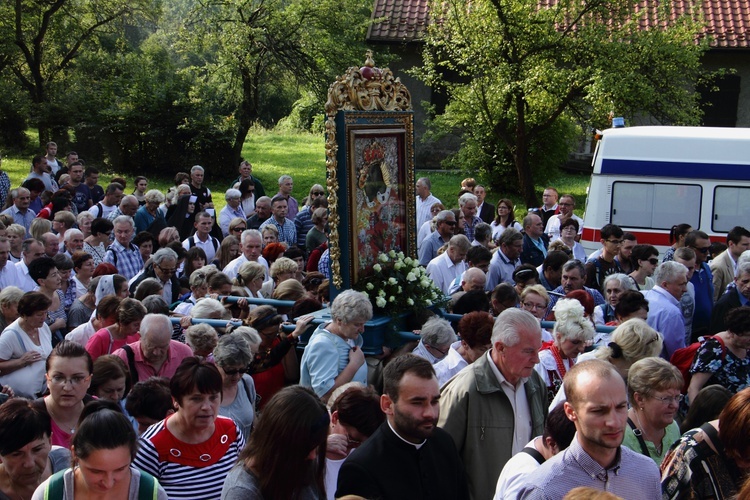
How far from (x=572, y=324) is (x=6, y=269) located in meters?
6.27

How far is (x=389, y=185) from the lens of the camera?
8125mm

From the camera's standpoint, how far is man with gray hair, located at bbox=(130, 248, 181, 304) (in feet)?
29.7

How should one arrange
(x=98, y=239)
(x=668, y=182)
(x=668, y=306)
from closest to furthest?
(x=668, y=306), (x=98, y=239), (x=668, y=182)

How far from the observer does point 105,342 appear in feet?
22.9

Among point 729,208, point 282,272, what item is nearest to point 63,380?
point 282,272

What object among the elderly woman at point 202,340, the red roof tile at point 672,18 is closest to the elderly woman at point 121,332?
the elderly woman at point 202,340

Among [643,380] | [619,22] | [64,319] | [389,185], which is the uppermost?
[619,22]

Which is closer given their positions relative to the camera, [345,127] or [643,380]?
[643,380]

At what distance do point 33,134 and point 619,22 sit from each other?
899 inches

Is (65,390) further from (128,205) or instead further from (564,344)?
(128,205)

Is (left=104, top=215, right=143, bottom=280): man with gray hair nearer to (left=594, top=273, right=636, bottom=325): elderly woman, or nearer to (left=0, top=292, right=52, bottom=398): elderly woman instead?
(left=0, top=292, right=52, bottom=398): elderly woman

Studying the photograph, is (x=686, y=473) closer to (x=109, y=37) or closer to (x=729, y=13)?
(x=729, y=13)

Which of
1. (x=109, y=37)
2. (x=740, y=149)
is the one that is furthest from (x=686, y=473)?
(x=109, y=37)

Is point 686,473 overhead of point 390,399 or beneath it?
beneath
